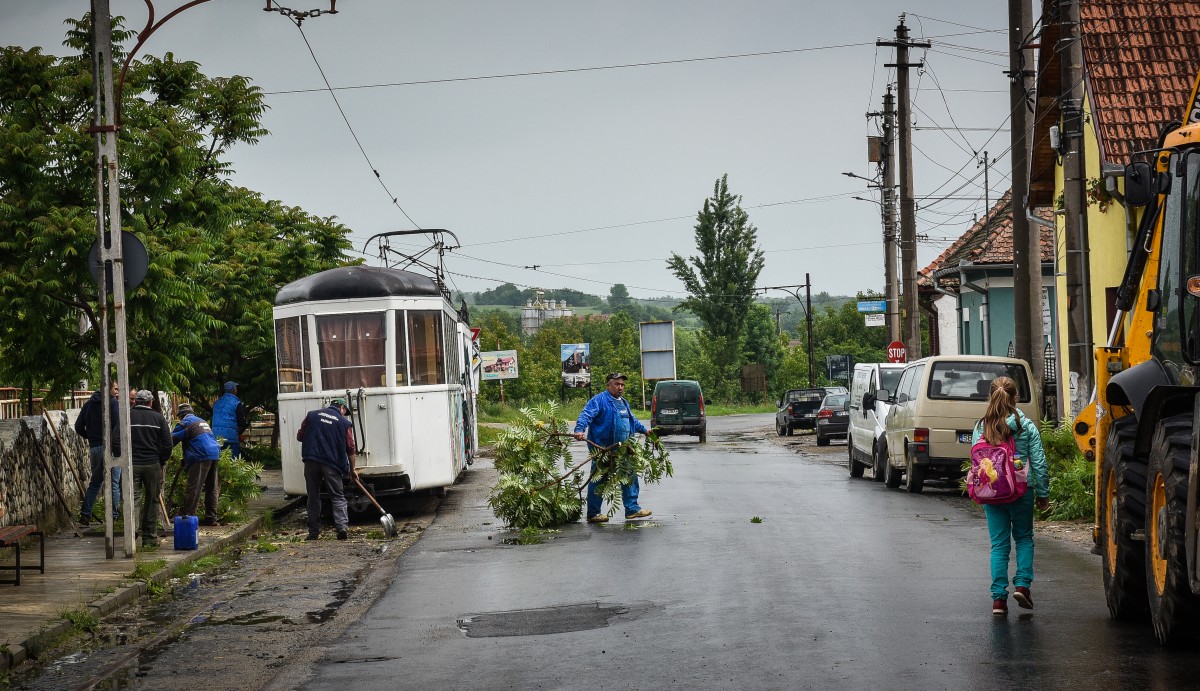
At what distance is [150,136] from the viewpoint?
17594 millimetres

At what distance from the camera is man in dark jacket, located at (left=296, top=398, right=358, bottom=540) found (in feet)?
56.7

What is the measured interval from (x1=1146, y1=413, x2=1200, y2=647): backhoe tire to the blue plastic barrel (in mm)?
10166

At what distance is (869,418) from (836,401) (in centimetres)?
1552

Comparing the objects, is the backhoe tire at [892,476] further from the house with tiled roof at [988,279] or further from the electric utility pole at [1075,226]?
the house with tiled roof at [988,279]

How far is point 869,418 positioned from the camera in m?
25.0

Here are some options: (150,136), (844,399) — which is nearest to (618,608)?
(150,136)

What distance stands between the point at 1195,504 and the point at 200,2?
1047 cm

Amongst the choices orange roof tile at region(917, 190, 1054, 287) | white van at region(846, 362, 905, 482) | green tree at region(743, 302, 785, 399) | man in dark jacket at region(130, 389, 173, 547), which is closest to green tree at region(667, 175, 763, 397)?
green tree at region(743, 302, 785, 399)

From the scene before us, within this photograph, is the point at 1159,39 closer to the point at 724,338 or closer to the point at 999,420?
the point at 999,420

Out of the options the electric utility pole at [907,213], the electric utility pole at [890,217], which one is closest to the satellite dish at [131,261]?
the electric utility pole at [907,213]

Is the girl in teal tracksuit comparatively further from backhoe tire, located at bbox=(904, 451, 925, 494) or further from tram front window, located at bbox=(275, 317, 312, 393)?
tram front window, located at bbox=(275, 317, 312, 393)

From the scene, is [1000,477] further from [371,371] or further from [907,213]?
[907,213]

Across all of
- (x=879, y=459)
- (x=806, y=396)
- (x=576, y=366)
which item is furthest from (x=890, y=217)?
(x=576, y=366)

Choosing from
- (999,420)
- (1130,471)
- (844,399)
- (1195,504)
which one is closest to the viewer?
(1195,504)
